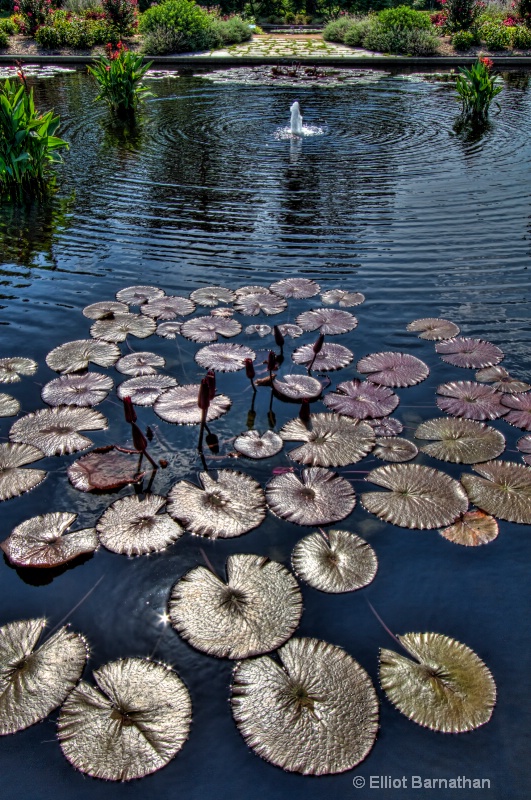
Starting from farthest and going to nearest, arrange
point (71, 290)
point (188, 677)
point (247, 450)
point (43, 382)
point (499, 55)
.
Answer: point (499, 55)
point (71, 290)
point (43, 382)
point (247, 450)
point (188, 677)

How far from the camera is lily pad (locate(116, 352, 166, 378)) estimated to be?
464 cm

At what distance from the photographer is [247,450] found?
3.81 m

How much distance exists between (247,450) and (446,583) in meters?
1.47

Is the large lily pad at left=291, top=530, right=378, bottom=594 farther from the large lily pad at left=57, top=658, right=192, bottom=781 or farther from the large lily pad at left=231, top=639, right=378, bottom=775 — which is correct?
the large lily pad at left=57, top=658, right=192, bottom=781

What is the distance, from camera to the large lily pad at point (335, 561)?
295 centimetres

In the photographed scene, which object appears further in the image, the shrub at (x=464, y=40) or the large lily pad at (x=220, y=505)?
the shrub at (x=464, y=40)

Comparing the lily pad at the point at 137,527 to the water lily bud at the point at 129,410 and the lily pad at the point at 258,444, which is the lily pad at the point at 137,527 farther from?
the lily pad at the point at 258,444

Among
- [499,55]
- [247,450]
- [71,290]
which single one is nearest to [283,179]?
[71,290]

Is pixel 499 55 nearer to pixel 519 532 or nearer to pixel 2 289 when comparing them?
pixel 2 289

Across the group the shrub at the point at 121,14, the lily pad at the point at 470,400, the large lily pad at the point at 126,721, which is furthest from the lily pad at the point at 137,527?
the shrub at the point at 121,14

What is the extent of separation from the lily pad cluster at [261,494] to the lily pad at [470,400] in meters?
0.02

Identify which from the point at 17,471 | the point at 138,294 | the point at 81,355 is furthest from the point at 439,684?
the point at 138,294

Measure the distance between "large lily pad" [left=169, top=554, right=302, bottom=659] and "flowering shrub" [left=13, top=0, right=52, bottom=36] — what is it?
28.7m

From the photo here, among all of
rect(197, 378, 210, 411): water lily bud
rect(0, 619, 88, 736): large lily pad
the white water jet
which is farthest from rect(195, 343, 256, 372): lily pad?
the white water jet
